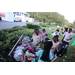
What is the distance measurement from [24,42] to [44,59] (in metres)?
1.74

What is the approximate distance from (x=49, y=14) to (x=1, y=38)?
29.9m

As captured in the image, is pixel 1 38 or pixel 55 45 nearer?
pixel 55 45

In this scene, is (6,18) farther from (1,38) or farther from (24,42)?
(24,42)

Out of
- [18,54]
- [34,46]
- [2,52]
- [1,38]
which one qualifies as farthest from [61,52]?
[1,38]

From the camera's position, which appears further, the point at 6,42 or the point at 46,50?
the point at 6,42

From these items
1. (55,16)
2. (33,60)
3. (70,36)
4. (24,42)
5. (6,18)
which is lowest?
(33,60)

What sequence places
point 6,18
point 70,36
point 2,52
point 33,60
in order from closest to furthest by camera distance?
1. point 33,60
2. point 2,52
3. point 70,36
4. point 6,18

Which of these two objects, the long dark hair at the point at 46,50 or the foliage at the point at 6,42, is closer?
the long dark hair at the point at 46,50

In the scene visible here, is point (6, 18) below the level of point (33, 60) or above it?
above

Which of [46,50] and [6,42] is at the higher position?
[46,50]

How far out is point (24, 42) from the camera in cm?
329

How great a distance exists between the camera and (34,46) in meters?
3.31

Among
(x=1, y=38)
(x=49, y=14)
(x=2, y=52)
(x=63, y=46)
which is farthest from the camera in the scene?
(x=49, y=14)

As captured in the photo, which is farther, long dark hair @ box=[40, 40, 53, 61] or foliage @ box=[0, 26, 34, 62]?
foliage @ box=[0, 26, 34, 62]
